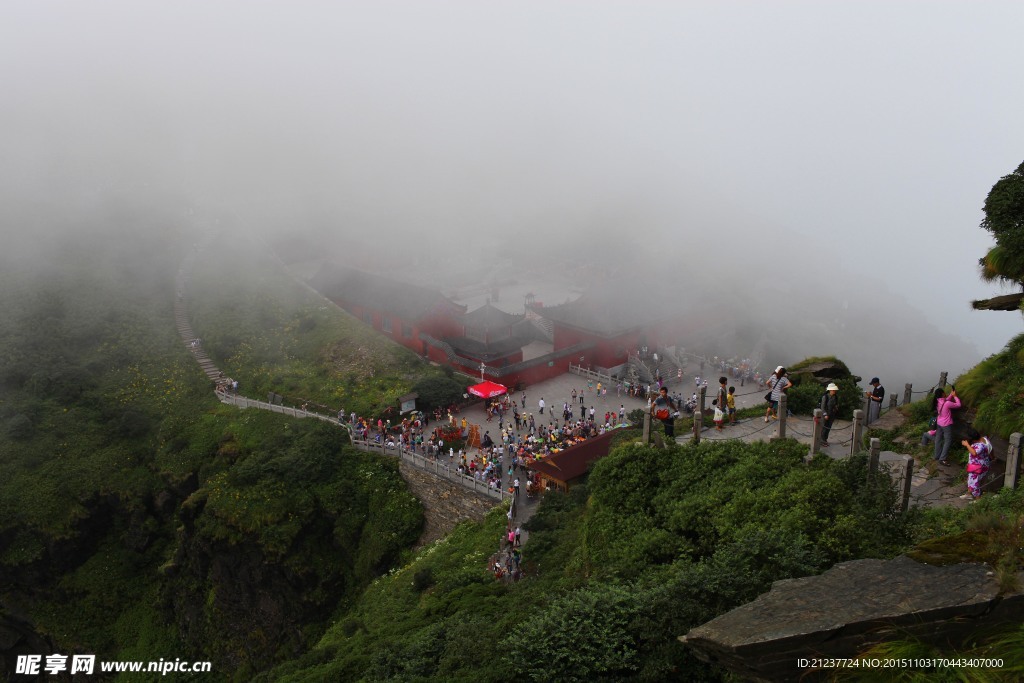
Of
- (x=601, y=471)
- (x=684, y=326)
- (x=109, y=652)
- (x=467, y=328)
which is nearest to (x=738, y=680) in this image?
(x=601, y=471)

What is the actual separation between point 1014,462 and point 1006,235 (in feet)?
16.8

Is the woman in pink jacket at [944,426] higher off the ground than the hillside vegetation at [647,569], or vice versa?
the woman in pink jacket at [944,426]

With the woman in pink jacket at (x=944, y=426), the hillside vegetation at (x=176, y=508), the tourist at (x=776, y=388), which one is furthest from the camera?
the hillside vegetation at (x=176, y=508)

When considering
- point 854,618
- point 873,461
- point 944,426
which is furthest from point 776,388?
point 854,618

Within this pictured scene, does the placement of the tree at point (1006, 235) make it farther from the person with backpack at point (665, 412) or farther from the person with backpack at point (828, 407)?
the person with backpack at point (665, 412)

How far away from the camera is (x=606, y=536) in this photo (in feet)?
44.1

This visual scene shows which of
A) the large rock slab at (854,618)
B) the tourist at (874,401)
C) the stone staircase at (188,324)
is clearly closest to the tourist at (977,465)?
the tourist at (874,401)

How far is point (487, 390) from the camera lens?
31594mm

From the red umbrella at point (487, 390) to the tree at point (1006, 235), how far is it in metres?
19.3

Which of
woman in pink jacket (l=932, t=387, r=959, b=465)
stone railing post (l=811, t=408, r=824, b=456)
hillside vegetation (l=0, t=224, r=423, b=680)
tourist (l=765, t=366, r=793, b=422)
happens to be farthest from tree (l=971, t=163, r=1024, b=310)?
hillside vegetation (l=0, t=224, r=423, b=680)

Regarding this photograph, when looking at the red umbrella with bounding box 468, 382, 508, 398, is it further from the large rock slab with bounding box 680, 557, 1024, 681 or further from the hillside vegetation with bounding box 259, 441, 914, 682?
the large rock slab with bounding box 680, 557, 1024, 681

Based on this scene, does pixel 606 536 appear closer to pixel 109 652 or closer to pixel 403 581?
pixel 403 581

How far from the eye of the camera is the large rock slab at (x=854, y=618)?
23.0ft

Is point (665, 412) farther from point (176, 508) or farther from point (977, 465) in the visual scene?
point (176, 508)
